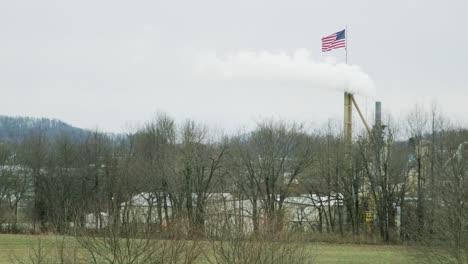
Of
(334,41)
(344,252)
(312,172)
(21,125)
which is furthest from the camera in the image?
(21,125)

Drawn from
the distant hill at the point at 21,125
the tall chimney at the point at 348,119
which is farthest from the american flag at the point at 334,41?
the distant hill at the point at 21,125

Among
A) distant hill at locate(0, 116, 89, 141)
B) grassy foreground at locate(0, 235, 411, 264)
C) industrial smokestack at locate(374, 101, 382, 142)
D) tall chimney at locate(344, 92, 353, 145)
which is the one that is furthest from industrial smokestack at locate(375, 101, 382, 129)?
distant hill at locate(0, 116, 89, 141)

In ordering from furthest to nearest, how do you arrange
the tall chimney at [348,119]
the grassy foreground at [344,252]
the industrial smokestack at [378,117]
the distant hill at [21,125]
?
the distant hill at [21,125] → the tall chimney at [348,119] → the industrial smokestack at [378,117] → the grassy foreground at [344,252]

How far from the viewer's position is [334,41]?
4366cm

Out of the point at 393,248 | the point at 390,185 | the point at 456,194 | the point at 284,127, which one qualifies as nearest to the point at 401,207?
the point at 390,185

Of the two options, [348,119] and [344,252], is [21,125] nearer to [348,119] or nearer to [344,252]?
[348,119]

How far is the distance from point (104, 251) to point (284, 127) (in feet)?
129

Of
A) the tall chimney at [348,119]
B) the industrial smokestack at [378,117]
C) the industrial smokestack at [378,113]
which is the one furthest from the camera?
the industrial smokestack at [378,113]

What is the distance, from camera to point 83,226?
48.6ft

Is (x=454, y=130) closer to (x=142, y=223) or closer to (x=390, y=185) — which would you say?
(x=390, y=185)

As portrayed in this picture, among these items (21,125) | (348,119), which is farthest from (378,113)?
(21,125)

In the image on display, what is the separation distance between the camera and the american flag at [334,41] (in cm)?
4325

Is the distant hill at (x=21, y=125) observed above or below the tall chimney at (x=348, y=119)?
above

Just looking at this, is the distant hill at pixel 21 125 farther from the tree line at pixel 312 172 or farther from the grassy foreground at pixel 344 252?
the grassy foreground at pixel 344 252
